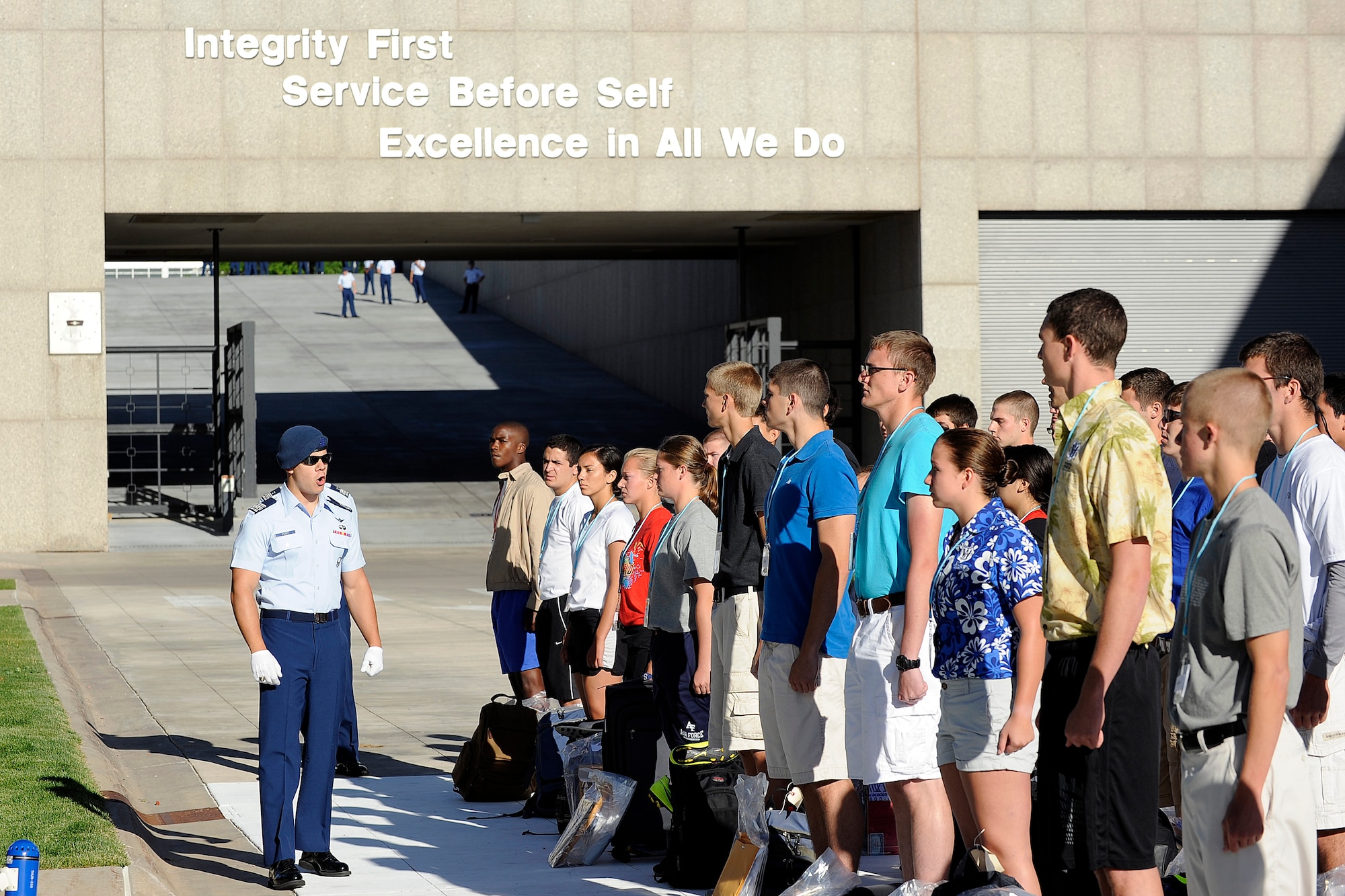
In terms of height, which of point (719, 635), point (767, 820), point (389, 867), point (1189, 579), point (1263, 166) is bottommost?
point (389, 867)

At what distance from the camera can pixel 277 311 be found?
166ft

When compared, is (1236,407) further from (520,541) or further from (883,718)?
(520,541)

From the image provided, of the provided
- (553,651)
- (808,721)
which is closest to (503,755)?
(553,651)

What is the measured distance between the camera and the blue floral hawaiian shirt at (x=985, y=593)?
15.6ft

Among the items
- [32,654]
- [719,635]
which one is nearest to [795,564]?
[719,635]

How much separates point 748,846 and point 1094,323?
2.28 m

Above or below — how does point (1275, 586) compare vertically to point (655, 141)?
below

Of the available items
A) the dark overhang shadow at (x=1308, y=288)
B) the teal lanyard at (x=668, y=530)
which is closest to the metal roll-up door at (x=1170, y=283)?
the dark overhang shadow at (x=1308, y=288)

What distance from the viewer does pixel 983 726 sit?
4.74 metres

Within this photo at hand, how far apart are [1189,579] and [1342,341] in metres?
20.0

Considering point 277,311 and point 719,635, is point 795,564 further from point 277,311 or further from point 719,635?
point 277,311

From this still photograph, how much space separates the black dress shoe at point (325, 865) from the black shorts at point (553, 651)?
195 centimetres

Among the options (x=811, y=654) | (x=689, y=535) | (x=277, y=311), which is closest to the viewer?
(x=811, y=654)

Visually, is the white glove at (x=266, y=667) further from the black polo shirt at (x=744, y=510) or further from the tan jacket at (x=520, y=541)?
the tan jacket at (x=520, y=541)
